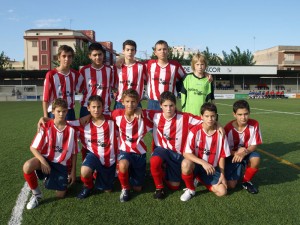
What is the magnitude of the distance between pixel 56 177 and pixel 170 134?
55.0 inches

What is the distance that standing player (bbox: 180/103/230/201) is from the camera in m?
3.42

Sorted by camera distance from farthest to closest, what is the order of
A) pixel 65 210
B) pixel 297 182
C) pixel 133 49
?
pixel 133 49
pixel 297 182
pixel 65 210

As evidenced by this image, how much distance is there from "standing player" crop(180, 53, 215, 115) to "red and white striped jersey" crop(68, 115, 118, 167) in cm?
120

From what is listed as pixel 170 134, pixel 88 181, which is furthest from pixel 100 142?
pixel 170 134

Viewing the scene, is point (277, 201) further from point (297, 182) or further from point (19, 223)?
point (19, 223)

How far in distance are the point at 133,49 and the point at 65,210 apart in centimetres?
223

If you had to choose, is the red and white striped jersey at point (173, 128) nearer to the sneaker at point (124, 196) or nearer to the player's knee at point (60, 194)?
the sneaker at point (124, 196)

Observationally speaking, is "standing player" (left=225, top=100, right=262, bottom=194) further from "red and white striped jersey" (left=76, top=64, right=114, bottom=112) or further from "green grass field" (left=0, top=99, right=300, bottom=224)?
"red and white striped jersey" (left=76, top=64, right=114, bottom=112)

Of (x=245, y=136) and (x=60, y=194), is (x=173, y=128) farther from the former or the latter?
(x=60, y=194)

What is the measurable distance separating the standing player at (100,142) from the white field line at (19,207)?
0.73 m

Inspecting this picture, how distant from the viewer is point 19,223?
8.96 feet

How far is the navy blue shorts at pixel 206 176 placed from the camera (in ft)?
11.4

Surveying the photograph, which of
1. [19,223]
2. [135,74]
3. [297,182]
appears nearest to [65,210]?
[19,223]

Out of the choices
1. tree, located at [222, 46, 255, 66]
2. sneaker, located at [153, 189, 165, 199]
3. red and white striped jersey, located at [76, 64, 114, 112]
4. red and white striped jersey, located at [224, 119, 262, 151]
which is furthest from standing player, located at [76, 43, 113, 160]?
tree, located at [222, 46, 255, 66]
